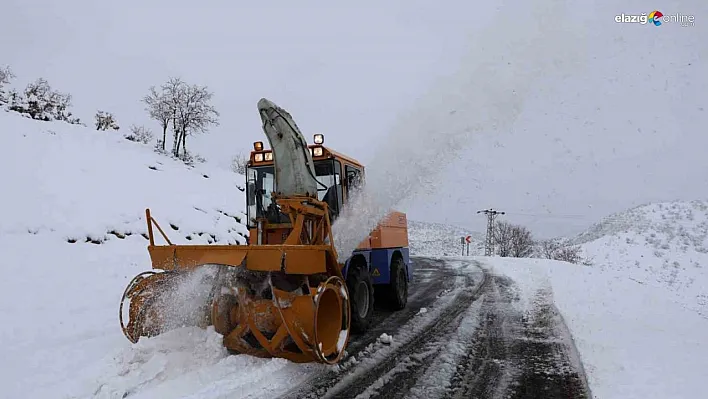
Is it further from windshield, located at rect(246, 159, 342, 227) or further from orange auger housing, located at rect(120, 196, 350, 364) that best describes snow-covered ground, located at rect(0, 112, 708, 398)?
windshield, located at rect(246, 159, 342, 227)

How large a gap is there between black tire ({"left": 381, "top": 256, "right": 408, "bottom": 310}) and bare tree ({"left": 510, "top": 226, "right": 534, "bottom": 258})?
139 ft

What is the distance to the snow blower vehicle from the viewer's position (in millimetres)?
4629

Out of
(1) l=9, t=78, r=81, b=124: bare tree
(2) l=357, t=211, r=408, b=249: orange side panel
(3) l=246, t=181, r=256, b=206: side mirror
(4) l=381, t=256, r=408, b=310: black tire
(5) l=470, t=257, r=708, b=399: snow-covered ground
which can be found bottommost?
(5) l=470, t=257, r=708, b=399: snow-covered ground

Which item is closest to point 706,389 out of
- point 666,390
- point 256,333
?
point 666,390

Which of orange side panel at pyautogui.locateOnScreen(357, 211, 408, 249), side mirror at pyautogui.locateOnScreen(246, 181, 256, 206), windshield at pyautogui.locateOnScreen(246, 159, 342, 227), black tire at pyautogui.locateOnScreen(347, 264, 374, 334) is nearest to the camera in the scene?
black tire at pyautogui.locateOnScreen(347, 264, 374, 334)

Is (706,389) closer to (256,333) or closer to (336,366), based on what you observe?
(336,366)

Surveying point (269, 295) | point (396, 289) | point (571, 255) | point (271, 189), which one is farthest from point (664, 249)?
point (269, 295)

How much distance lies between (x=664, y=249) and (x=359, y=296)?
2506 cm

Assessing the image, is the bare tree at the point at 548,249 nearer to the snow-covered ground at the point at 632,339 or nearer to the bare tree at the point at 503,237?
the bare tree at the point at 503,237

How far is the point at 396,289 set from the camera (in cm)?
816

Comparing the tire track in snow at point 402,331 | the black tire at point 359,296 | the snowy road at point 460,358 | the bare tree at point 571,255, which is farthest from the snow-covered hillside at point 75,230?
the bare tree at point 571,255

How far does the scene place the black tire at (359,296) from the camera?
6.18m

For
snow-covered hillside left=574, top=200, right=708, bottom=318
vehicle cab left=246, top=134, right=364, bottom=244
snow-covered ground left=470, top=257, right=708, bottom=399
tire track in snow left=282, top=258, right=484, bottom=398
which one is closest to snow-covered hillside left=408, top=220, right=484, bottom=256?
snow-covered hillside left=574, top=200, right=708, bottom=318

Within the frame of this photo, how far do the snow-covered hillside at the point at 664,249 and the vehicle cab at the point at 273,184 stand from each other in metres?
10.3
